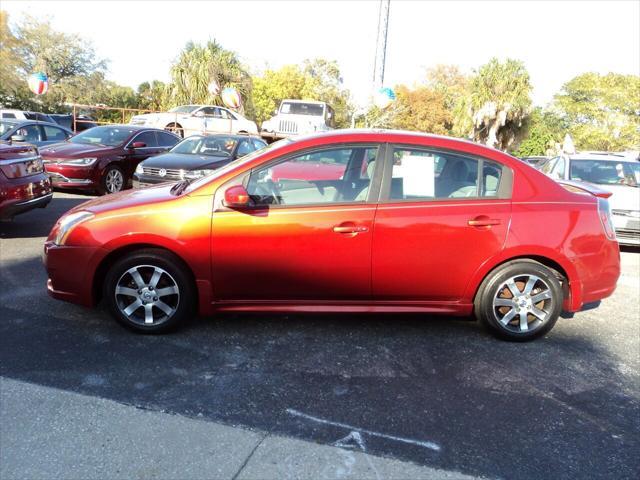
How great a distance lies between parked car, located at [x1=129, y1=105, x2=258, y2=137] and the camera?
2242cm

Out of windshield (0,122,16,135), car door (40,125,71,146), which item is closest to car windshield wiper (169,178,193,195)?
windshield (0,122,16,135)

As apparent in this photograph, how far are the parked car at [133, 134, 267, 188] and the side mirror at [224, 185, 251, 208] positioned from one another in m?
5.46

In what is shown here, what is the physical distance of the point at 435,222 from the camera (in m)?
4.14

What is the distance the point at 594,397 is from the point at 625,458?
718 millimetres

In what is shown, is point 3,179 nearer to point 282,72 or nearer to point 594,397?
point 594,397

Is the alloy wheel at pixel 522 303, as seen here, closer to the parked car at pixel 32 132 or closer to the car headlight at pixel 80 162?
the car headlight at pixel 80 162

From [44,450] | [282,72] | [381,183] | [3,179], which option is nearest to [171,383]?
[44,450]

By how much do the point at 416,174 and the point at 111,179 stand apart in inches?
332

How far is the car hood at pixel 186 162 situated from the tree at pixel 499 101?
31160mm

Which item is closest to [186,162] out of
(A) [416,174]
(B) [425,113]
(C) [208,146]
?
(C) [208,146]

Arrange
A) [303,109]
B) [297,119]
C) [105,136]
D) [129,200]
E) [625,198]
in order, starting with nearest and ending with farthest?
[129,200] < [625,198] < [105,136] < [297,119] < [303,109]

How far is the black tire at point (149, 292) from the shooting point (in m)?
4.09

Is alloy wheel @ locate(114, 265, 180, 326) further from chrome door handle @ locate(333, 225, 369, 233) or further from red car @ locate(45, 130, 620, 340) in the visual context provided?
chrome door handle @ locate(333, 225, 369, 233)

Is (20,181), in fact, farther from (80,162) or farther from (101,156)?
(101,156)
